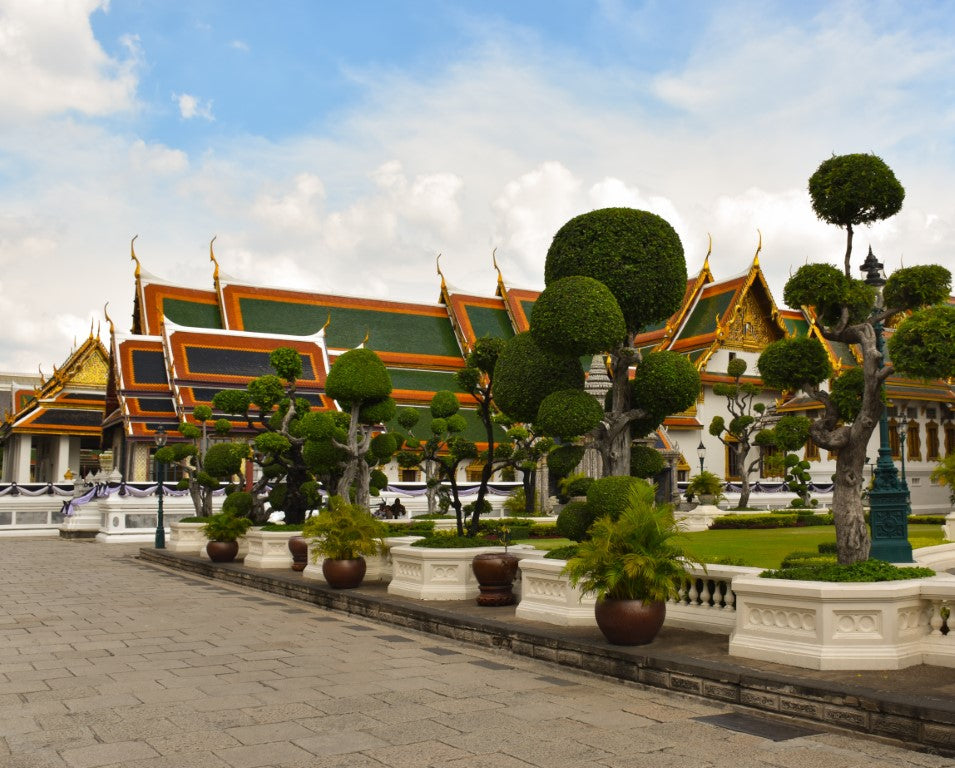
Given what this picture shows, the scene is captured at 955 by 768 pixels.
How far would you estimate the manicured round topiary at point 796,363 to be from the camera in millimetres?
10172

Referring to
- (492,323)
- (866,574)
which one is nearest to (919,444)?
(492,323)

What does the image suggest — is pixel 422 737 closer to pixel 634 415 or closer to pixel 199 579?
pixel 634 415

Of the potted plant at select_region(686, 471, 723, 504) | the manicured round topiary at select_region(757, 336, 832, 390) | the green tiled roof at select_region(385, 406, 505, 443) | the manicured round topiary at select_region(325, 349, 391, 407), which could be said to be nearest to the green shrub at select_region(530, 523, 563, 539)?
the manicured round topiary at select_region(325, 349, 391, 407)

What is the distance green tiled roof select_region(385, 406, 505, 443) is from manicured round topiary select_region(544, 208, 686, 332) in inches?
1103

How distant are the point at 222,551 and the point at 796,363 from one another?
13.5 metres

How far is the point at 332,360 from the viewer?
4262cm

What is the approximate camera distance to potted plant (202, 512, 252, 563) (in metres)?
19.5

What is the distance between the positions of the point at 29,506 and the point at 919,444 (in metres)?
36.8

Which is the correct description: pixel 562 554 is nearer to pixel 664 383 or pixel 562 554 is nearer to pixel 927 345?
pixel 664 383

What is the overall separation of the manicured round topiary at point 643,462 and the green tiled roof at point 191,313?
3336 centimetres

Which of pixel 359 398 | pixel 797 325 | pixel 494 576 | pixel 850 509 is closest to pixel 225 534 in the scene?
pixel 359 398

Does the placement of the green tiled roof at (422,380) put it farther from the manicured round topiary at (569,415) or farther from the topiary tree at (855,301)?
the topiary tree at (855,301)

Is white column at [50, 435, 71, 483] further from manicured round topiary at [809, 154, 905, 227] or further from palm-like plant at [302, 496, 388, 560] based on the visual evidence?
manicured round topiary at [809, 154, 905, 227]

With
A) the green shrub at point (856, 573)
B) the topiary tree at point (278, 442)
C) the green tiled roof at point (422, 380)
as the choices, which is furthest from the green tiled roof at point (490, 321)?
the green shrub at point (856, 573)
